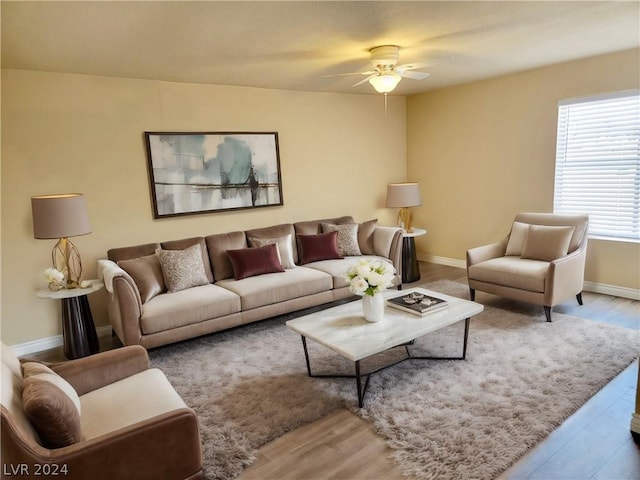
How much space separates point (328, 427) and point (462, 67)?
378cm

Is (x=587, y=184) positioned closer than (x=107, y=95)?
No

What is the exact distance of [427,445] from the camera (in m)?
2.21

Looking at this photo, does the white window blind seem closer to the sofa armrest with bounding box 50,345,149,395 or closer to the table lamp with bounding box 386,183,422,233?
the table lamp with bounding box 386,183,422,233

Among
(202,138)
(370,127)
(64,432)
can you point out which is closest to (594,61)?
(370,127)

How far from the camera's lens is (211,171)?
4.52m

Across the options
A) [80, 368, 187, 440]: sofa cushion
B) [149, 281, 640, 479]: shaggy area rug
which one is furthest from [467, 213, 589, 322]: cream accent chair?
[80, 368, 187, 440]: sofa cushion

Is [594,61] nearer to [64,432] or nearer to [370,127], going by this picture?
→ [370,127]

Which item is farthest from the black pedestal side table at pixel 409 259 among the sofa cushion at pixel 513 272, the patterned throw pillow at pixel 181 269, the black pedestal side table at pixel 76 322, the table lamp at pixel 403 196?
the black pedestal side table at pixel 76 322

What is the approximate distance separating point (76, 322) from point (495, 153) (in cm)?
497

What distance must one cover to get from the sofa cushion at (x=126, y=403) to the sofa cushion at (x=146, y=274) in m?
1.45

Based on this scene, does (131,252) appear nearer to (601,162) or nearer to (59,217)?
(59,217)

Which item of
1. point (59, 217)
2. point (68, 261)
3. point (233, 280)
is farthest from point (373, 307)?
point (68, 261)

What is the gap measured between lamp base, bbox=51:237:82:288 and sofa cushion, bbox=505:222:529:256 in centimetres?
431

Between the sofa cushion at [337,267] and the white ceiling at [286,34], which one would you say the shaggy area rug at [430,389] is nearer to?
the sofa cushion at [337,267]
